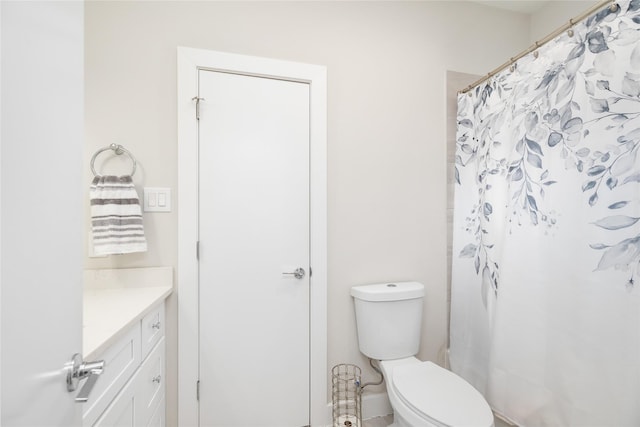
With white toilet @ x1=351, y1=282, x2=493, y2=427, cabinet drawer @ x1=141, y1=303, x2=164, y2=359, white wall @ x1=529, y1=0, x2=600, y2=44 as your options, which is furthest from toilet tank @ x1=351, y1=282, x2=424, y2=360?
white wall @ x1=529, y1=0, x2=600, y2=44

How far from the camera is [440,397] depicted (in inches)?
50.8

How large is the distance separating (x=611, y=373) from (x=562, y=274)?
0.37 metres

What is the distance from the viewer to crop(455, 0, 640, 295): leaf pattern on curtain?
3.54 ft

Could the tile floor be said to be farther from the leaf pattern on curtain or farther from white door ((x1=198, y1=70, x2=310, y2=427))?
the leaf pattern on curtain

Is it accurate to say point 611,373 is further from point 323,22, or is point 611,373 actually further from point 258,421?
point 323,22

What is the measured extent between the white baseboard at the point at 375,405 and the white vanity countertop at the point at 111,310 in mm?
1266

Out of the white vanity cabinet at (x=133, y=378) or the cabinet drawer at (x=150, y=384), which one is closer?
the white vanity cabinet at (x=133, y=378)

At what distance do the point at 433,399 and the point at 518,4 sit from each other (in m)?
2.42

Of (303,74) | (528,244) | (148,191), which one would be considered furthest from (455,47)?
(148,191)

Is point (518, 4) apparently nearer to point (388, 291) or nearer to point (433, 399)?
point (388, 291)

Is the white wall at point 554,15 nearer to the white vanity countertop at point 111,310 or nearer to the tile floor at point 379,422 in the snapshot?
the tile floor at point 379,422

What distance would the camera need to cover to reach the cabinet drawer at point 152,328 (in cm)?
119

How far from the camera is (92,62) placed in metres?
1.43

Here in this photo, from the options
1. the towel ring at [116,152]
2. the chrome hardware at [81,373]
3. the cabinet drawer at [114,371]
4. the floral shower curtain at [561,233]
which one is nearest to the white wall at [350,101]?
the towel ring at [116,152]
